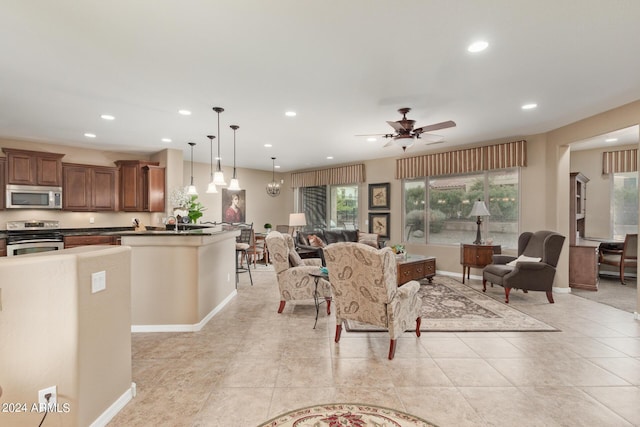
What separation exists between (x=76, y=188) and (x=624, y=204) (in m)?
11.2

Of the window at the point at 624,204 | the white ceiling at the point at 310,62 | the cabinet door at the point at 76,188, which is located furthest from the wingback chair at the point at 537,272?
the cabinet door at the point at 76,188

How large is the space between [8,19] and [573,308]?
6.81 meters

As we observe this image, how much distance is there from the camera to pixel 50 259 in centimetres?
154

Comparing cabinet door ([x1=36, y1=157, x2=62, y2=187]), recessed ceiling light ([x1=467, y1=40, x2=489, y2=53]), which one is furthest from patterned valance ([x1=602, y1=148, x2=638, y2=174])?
cabinet door ([x1=36, y1=157, x2=62, y2=187])

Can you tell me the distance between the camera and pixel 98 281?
1.82 metres

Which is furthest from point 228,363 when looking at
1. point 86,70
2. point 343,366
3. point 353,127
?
point 353,127

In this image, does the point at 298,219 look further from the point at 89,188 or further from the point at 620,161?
the point at 620,161

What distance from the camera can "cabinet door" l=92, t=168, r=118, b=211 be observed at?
6312 millimetres

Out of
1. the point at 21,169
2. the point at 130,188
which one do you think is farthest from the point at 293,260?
the point at 21,169

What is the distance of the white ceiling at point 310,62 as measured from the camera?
2143mm

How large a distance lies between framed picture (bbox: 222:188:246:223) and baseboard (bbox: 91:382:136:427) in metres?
6.81

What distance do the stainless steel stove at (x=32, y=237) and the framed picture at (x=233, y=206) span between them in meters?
3.76

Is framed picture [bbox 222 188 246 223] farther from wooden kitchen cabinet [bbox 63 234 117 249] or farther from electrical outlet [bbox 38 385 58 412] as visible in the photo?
electrical outlet [bbox 38 385 58 412]

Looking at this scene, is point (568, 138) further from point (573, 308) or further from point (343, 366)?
point (343, 366)
